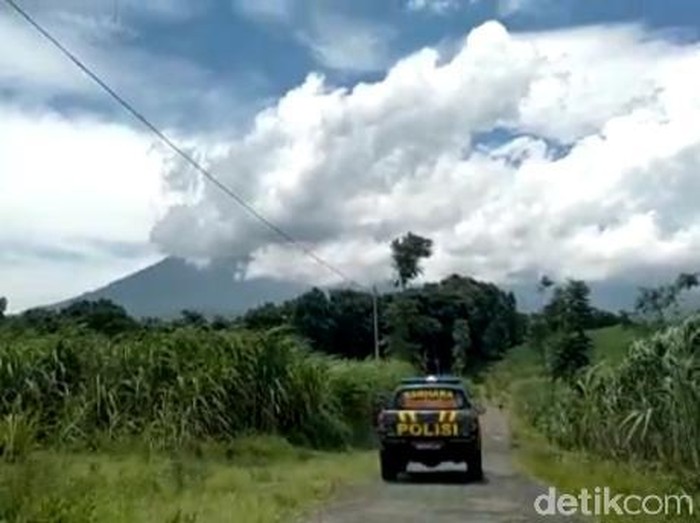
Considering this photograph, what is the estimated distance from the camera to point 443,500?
1689 cm

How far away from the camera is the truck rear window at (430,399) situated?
2152cm

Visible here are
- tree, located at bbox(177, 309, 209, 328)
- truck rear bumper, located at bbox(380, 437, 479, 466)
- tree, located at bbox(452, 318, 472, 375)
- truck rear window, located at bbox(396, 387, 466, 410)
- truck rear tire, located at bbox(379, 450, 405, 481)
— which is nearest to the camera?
truck rear bumper, located at bbox(380, 437, 479, 466)

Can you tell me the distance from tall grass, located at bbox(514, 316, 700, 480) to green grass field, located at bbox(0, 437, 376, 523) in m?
5.05

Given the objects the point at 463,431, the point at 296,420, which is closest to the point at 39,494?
the point at 463,431

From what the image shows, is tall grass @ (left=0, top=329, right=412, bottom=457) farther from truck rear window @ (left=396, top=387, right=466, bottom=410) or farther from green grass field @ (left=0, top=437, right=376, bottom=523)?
truck rear window @ (left=396, top=387, right=466, bottom=410)

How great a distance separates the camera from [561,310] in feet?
178

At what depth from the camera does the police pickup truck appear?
67.9 ft

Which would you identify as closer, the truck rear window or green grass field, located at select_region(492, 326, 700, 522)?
green grass field, located at select_region(492, 326, 700, 522)

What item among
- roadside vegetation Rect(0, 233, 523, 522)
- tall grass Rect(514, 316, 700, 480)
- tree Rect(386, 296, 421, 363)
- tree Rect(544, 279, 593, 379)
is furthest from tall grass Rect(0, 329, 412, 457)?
tree Rect(386, 296, 421, 363)

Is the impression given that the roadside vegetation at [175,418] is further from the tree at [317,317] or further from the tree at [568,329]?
the tree at [317,317]

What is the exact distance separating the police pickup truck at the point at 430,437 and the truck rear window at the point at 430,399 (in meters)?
0.02

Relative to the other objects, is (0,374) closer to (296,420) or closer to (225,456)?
(225,456)

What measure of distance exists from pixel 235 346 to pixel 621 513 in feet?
54.0

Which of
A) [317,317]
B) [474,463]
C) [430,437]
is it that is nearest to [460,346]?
[317,317]
